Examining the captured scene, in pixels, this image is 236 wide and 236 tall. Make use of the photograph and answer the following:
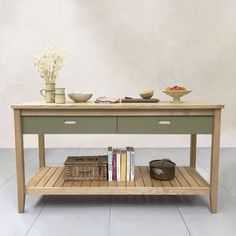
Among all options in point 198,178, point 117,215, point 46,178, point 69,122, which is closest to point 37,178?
point 46,178

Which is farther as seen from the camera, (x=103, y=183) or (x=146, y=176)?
(x=146, y=176)

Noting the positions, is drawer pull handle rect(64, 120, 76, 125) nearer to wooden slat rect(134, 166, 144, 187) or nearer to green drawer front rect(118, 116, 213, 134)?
green drawer front rect(118, 116, 213, 134)

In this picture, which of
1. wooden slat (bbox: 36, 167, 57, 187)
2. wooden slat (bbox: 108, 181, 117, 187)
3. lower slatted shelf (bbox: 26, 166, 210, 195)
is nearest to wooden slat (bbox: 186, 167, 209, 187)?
lower slatted shelf (bbox: 26, 166, 210, 195)

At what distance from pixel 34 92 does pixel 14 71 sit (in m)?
0.39

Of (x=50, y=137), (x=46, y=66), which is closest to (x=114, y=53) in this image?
(x=50, y=137)

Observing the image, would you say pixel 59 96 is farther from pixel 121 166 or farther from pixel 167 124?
pixel 167 124

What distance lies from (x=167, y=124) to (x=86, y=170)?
2.26 ft

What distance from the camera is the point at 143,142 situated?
13.9 ft

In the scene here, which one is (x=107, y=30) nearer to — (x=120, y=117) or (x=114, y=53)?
(x=114, y=53)

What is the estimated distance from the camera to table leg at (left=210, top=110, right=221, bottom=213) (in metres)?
1.96

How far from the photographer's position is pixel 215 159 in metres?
2.01

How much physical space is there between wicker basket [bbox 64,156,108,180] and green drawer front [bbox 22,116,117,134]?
316 millimetres

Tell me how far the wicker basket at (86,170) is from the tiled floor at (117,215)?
0.63ft

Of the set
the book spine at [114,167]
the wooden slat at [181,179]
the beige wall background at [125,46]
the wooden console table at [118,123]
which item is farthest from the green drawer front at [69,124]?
the beige wall background at [125,46]
